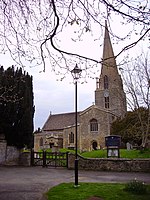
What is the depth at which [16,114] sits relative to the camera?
23281mm

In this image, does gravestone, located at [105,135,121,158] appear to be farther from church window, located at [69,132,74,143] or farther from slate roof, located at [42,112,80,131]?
slate roof, located at [42,112,80,131]

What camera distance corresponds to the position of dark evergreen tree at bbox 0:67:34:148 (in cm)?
2262

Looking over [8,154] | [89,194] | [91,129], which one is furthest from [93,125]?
[89,194]

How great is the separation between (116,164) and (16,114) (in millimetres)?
10216

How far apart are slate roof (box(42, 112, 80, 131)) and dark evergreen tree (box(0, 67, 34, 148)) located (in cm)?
4399

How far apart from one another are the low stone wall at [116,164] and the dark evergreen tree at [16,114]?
21.7 feet

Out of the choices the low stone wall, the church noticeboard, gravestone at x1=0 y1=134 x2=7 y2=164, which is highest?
the church noticeboard

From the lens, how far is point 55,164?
68.0 feet

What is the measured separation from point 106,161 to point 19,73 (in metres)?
12.1

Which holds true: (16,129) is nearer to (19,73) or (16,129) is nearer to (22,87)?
(22,87)

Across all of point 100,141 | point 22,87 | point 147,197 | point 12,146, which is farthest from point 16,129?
point 100,141

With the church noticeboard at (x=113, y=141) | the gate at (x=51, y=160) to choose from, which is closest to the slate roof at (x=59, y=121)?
the gate at (x=51, y=160)

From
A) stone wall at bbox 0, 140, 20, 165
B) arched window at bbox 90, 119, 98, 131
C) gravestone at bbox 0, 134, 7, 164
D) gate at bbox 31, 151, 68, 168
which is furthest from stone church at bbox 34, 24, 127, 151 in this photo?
gravestone at bbox 0, 134, 7, 164

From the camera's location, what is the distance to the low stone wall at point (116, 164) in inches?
709
